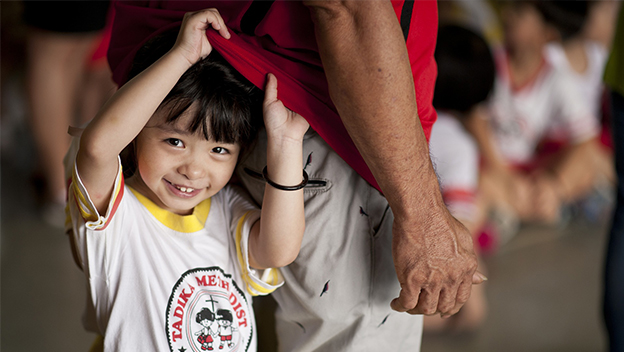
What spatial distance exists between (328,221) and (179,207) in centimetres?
24

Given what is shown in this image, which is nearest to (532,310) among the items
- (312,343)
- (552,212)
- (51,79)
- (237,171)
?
(552,212)

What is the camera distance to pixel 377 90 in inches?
28.8

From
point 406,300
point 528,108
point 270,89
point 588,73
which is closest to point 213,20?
point 270,89

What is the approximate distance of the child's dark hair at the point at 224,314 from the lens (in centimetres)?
89

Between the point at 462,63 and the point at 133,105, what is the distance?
1349 mm

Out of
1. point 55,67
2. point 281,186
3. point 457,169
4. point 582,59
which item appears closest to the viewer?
point 281,186

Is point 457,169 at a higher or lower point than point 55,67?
lower

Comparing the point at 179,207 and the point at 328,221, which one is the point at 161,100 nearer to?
the point at 179,207

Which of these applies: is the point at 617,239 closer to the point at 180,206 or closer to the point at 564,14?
the point at 180,206

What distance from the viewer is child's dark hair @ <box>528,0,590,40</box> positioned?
2639 mm

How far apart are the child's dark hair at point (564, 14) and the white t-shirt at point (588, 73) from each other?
4.5 inches

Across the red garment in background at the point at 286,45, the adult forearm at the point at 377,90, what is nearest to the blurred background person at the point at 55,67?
the red garment in background at the point at 286,45

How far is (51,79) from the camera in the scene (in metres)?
2.27

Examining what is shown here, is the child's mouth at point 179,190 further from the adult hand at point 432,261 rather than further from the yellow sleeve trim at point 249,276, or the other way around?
the adult hand at point 432,261
